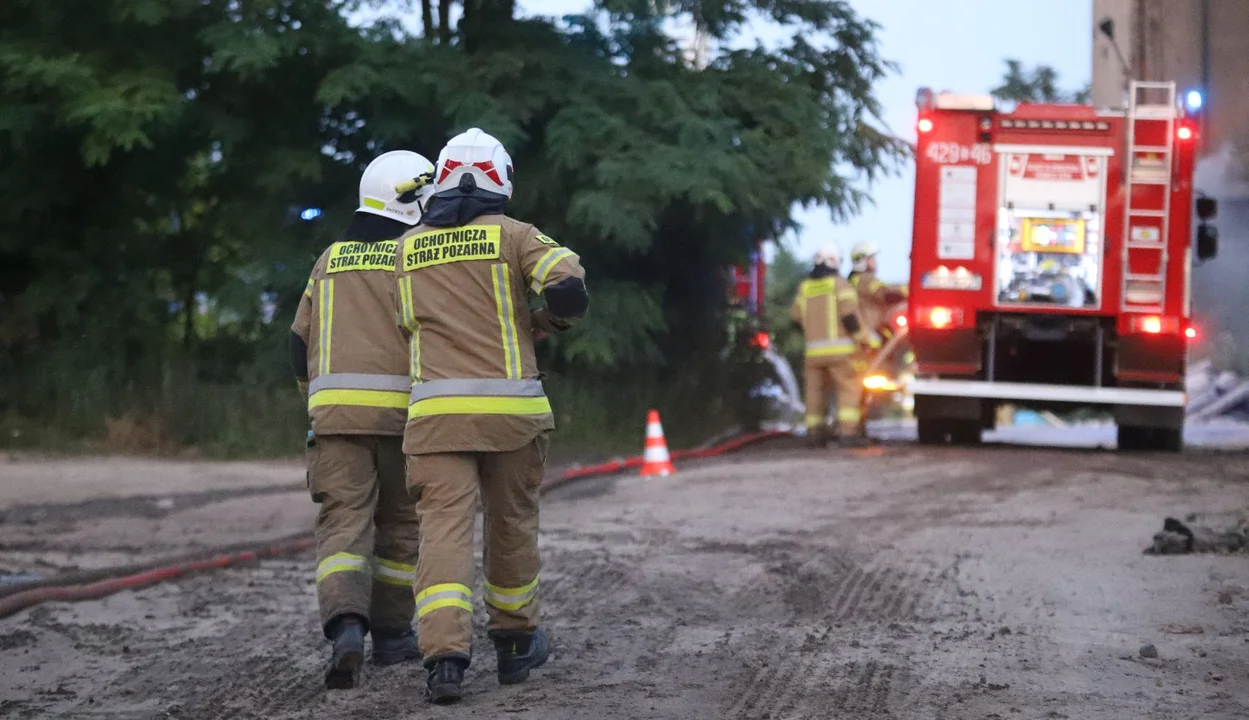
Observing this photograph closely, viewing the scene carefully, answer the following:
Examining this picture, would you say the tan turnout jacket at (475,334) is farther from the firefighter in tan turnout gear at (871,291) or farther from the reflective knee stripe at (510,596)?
the firefighter in tan turnout gear at (871,291)

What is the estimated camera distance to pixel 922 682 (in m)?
5.43

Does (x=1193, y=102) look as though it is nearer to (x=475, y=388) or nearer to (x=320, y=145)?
(x=320, y=145)

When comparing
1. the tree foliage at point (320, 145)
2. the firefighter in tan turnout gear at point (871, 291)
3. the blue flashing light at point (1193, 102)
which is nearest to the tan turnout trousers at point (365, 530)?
the tree foliage at point (320, 145)

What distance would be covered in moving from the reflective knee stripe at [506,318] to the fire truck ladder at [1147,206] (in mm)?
9778

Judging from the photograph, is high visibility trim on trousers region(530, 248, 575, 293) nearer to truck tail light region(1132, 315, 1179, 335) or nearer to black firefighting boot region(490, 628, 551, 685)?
black firefighting boot region(490, 628, 551, 685)

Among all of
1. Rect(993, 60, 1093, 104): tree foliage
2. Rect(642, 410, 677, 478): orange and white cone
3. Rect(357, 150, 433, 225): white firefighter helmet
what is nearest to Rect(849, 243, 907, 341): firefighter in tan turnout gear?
Rect(642, 410, 677, 478): orange and white cone

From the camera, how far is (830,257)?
15.6 m

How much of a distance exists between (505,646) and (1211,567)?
388 centimetres

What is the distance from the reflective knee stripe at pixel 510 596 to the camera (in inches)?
219

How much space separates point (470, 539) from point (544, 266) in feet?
2.93

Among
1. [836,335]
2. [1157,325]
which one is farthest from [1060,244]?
[836,335]

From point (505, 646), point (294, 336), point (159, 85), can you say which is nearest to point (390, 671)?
point (505, 646)

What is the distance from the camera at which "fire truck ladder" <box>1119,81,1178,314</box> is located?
14.1 meters

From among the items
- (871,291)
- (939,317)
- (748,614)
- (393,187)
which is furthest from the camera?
(871,291)
